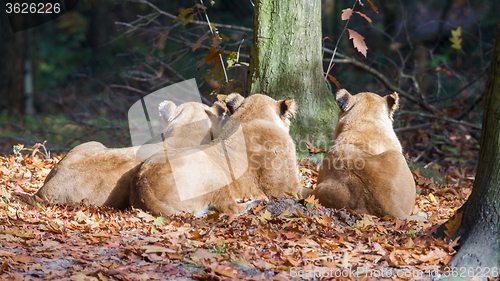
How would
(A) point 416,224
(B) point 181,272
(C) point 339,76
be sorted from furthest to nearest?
(C) point 339,76 → (A) point 416,224 → (B) point 181,272

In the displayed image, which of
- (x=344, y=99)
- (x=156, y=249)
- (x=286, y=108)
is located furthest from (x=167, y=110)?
(x=156, y=249)

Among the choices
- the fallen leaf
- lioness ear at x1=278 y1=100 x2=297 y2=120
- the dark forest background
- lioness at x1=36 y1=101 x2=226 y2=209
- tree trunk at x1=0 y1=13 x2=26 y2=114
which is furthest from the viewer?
tree trunk at x1=0 y1=13 x2=26 y2=114

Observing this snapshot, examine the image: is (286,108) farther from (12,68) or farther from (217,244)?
(12,68)

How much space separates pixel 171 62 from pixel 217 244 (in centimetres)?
825

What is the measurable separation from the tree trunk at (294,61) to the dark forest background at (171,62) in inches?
139

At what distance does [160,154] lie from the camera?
4.42 m

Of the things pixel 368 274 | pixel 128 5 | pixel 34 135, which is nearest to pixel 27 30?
pixel 128 5

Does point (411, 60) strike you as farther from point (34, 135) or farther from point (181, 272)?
point (181, 272)

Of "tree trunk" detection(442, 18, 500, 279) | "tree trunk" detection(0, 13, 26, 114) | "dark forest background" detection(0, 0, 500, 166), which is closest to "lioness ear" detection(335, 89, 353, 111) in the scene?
"tree trunk" detection(442, 18, 500, 279)

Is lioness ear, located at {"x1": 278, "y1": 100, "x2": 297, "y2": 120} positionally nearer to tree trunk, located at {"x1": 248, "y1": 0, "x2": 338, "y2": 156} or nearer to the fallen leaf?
tree trunk, located at {"x1": 248, "y1": 0, "x2": 338, "y2": 156}

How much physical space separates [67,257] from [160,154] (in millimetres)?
1564

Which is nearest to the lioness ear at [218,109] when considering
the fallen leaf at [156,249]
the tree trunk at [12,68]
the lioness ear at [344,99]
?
the lioness ear at [344,99]

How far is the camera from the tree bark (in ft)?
10.5

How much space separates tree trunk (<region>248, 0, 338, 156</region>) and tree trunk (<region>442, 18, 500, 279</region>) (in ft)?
9.81
